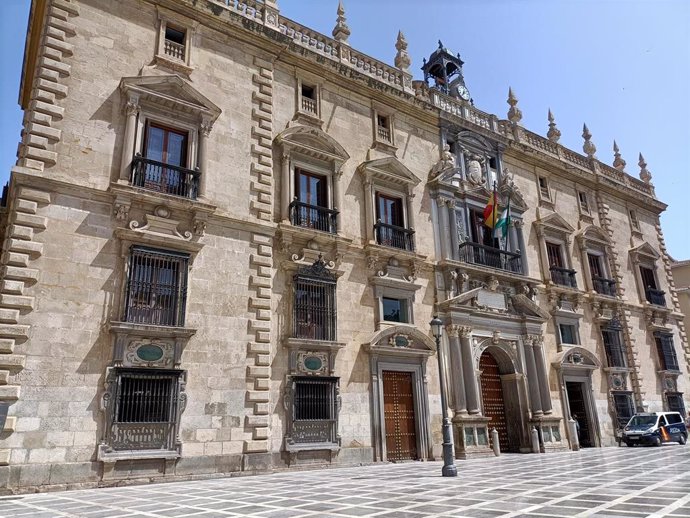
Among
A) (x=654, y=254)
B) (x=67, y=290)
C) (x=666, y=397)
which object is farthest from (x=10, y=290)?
(x=654, y=254)

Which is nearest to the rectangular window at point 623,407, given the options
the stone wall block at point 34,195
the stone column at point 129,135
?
the stone column at point 129,135

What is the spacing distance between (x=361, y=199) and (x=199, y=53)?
645 cm

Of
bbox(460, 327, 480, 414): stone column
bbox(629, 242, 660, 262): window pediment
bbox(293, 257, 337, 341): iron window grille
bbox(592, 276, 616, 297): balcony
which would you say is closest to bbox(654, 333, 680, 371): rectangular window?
bbox(592, 276, 616, 297): balcony

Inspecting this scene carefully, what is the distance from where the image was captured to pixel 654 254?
27422mm

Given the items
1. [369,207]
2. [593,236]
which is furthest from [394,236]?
[593,236]

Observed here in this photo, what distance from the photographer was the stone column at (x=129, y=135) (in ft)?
41.0

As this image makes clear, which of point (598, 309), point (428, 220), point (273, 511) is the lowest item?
point (273, 511)

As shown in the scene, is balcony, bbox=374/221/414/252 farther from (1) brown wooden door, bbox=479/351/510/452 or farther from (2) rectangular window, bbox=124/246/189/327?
(2) rectangular window, bbox=124/246/189/327

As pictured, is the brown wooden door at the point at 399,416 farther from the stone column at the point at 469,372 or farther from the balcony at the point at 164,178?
the balcony at the point at 164,178

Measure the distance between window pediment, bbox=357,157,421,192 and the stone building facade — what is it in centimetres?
10

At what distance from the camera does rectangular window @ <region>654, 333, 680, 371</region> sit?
82.0 ft

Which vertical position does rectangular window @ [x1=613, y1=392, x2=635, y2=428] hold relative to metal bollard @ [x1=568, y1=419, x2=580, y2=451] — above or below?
above

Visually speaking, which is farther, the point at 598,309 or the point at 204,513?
the point at 598,309

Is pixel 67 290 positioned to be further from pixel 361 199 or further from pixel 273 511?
pixel 361 199
